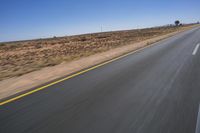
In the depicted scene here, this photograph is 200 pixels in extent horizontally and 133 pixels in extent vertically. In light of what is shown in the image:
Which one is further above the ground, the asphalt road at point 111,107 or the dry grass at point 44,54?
the asphalt road at point 111,107

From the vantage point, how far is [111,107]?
418 centimetres

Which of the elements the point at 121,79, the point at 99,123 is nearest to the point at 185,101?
the point at 99,123

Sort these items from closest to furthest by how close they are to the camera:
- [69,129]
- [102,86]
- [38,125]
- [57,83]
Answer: [69,129] → [38,125] → [102,86] → [57,83]

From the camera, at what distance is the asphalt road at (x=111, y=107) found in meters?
3.34

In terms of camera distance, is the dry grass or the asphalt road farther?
the dry grass

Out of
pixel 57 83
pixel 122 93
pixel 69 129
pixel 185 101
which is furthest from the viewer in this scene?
pixel 57 83

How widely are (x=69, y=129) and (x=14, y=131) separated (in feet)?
3.58

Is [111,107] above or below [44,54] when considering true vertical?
above

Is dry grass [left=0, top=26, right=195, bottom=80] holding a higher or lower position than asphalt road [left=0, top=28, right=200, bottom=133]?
lower

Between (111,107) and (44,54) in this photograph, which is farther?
(44,54)

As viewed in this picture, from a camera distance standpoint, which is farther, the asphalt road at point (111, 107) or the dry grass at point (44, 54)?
the dry grass at point (44, 54)

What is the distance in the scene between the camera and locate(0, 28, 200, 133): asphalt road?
3342mm

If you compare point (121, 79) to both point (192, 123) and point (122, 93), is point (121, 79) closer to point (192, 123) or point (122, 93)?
point (122, 93)

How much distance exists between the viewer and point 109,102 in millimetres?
4500
